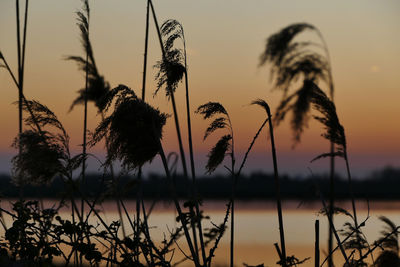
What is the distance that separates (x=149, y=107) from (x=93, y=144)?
1.35ft

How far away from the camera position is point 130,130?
370 cm

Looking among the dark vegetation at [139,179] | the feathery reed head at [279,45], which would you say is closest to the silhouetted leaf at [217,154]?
the dark vegetation at [139,179]

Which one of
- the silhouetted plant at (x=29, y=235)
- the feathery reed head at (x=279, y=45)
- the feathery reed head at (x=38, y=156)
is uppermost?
the feathery reed head at (x=279, y=45)

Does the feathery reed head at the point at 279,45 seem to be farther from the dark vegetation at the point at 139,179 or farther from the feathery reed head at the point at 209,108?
the feathery reed head at the point at 209,108

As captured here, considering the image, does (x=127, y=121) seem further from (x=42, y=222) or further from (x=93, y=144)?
(x=42, y=222)

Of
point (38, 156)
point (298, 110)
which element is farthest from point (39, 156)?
point (298, 110)

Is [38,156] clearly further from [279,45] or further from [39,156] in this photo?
[279,45]

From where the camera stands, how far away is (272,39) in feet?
19.7

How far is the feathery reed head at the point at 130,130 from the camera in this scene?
3672 millimetres

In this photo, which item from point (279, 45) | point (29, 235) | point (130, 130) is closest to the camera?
point (130, 130)

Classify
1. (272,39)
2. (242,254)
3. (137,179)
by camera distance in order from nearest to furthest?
(137,179)
(272,39)
(242,254)

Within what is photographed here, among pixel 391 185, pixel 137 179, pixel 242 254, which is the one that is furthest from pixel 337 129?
pixel 391 185

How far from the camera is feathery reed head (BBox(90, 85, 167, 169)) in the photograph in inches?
145

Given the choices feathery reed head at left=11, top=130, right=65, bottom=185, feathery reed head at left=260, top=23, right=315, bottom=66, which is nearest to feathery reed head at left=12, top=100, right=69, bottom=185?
feathery reed head at left=11, top=130, right=65, bottom=185
